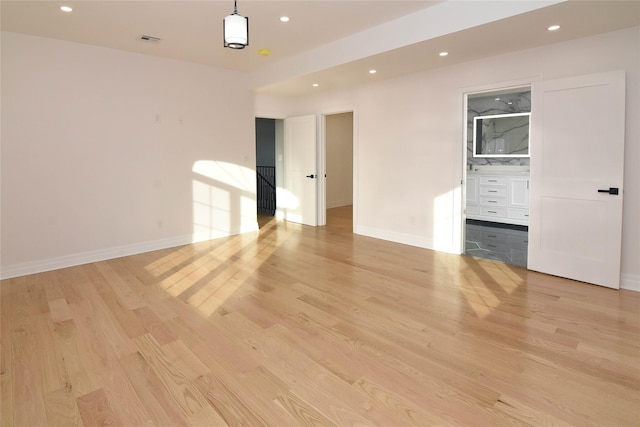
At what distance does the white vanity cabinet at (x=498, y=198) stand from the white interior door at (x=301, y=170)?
3.05m

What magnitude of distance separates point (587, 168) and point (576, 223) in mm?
565

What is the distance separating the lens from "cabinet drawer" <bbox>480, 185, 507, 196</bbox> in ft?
22.7

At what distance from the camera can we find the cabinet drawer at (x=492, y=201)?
273 inches

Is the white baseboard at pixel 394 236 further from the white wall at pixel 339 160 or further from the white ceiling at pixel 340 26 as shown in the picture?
the white wall at pixel 339 160

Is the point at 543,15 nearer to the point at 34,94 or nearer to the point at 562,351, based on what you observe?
the point at 562,351

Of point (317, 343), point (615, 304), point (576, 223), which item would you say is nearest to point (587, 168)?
point (576, 223)

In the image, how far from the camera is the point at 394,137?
571 cm

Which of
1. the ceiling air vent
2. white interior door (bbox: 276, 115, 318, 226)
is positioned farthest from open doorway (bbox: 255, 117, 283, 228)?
the ceiling air vent

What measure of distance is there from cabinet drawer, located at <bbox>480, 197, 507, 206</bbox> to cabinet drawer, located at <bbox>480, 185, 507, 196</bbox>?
77 mm

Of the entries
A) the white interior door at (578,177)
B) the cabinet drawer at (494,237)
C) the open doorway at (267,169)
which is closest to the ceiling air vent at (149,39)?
the open doorway at (267,169)

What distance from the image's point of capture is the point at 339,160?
9570 millimetres

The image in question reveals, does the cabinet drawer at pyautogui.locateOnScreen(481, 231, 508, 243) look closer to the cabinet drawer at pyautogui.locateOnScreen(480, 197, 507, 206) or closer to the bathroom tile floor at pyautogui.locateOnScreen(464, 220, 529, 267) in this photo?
the bathroom tile floor at pyautogui.locateOnScreen(464, 220, 529, 267)

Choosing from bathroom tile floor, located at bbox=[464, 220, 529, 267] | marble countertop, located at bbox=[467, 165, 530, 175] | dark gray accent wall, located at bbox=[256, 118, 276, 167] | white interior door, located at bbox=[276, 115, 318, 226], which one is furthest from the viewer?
dark gray accent wall, located at bbox=[256, 118, 276, 167]

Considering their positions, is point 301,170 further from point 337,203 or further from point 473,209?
point 473,209
